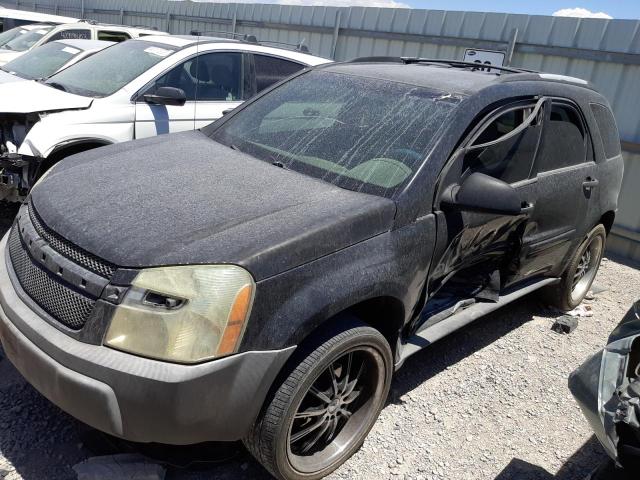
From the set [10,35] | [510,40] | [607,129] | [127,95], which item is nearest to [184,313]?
[127,95]

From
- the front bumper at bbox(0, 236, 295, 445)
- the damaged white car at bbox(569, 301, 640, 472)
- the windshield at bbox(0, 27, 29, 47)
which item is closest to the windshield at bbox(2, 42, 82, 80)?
the windshield at bbox(0, 27, 29, 47)

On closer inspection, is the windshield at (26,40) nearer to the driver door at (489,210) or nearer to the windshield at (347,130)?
the windshield at (347,130)

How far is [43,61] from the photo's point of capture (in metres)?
7.21

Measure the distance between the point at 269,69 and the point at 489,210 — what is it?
161 inches

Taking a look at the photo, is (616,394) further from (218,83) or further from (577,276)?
(218,83)

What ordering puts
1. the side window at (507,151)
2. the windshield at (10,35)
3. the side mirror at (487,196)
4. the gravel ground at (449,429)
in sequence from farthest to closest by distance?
the windshield at (10,35), the side window at (507,151), the side mirror at (487,196), the gravel ground at (449,429)

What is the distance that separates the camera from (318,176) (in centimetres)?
300

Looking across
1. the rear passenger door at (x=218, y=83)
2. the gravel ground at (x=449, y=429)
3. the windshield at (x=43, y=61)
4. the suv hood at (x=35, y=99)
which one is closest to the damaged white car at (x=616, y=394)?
the gravel ground at (x=449, y=429)

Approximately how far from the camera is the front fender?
221 centimetres

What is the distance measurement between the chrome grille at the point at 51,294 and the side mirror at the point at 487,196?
1.78 metres

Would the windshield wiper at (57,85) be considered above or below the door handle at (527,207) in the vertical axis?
below

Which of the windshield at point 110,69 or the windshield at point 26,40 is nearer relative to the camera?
the windshield at point 110,69

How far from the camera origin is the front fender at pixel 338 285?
2213 millimetres

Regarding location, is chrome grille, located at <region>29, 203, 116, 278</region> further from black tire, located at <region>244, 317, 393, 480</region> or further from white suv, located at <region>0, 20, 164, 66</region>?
white suv, located at <region>0, 20, 164, 66</region>
